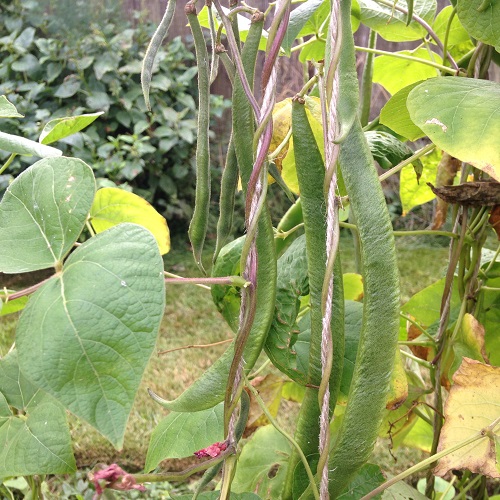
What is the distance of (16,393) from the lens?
1.92 ft

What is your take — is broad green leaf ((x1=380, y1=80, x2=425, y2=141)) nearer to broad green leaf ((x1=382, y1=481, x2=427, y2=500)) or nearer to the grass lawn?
broad green leaf ((x1=382, y1=481, x2=427, y2=500))

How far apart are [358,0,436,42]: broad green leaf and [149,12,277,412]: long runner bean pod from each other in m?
0.34

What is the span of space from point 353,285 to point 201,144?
348 mm

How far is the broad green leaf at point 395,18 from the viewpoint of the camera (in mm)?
750

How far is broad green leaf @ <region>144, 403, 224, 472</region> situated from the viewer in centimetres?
62

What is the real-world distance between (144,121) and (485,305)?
9.77 feet

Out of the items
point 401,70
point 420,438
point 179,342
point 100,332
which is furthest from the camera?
point 179,342

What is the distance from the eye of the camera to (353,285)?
786 mm

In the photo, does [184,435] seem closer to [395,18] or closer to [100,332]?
[100,332]

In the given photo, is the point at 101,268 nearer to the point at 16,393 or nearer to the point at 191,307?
the point at 16,393

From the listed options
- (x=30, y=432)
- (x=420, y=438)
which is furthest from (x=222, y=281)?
(x=420, y=438)

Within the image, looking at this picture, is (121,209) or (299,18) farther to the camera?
(121,209)

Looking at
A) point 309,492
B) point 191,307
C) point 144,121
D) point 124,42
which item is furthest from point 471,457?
point 124,42

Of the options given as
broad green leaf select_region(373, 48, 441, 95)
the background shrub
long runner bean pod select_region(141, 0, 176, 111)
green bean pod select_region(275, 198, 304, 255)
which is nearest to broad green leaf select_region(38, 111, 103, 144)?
long runner bean pod select_region(141, 0, 176, 111)
